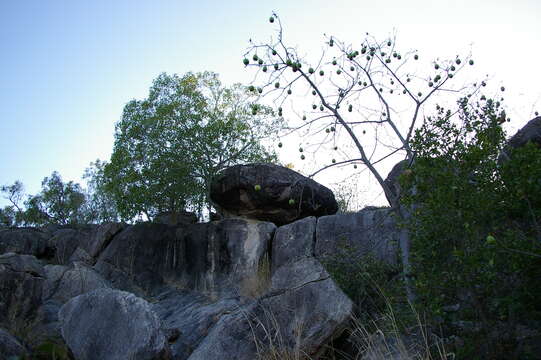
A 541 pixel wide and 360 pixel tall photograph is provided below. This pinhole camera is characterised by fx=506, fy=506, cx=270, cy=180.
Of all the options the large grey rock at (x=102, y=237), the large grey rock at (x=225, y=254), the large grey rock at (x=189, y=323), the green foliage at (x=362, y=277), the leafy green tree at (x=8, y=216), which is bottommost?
the large grey rock at (x=189, y=323)

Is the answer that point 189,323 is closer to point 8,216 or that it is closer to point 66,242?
point 66,242

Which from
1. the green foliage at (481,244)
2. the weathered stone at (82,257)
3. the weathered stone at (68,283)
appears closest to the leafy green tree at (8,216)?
the weathered stone at (82,257)

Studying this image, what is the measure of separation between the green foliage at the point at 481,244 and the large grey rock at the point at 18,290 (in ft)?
20.9

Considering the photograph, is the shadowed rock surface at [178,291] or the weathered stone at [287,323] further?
the shadowed rock surface at [178,291]

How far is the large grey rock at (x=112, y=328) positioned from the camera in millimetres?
5562

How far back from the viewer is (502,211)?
12.8ft

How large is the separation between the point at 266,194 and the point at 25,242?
28.7 ft

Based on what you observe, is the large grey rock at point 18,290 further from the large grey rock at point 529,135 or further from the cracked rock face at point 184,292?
the large grey rock at point 529,135

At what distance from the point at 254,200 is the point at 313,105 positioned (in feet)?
23.1

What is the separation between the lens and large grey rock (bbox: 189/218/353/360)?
4.93 metres

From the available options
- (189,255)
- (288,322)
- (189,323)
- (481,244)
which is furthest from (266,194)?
(481,244)

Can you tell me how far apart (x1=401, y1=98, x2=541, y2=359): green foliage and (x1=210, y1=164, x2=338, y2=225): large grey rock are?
744cm

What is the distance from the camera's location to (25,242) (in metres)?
15.9

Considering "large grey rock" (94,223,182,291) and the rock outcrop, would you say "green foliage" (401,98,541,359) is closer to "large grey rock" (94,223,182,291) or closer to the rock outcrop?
the rock outcrop
